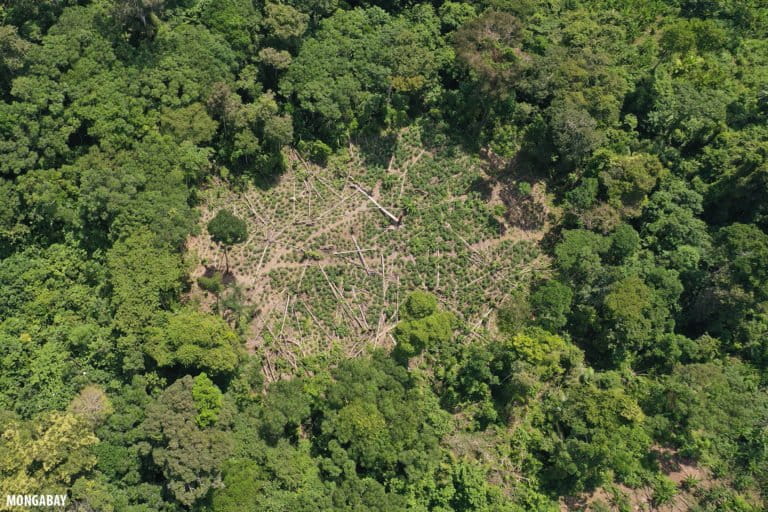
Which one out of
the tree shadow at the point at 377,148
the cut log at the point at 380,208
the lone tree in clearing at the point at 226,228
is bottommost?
the lone tree in clearing at the point at 226,228

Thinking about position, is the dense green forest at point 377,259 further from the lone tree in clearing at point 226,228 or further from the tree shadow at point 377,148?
the tree shadow at point 377,148

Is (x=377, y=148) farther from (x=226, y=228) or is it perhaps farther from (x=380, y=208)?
(x=226, y=228)

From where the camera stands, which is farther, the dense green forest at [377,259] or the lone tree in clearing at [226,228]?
the lone tree in clearing at [226,228]

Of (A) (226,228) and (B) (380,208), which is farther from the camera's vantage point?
(B) (380,208)

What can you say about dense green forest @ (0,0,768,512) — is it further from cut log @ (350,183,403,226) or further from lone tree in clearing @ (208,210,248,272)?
cut log @ (350,183,403,226)

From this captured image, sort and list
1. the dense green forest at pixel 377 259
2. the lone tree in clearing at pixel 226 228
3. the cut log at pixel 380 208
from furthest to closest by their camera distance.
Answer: the cut log at pixel 380 208 → the lone tree in clearing at pixel 226 228 → the dense green forest at pixel 377 259

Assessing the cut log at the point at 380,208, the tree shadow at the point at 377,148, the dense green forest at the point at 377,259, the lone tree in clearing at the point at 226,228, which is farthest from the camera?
the tree shadow at the point at 377,148

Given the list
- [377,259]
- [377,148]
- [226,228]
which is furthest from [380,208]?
[226,228]

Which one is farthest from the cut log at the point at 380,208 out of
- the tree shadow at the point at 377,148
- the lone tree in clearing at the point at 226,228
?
the lone tree in clearing at the point at 226,228

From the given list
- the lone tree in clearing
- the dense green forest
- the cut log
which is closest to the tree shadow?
the dense green forest
